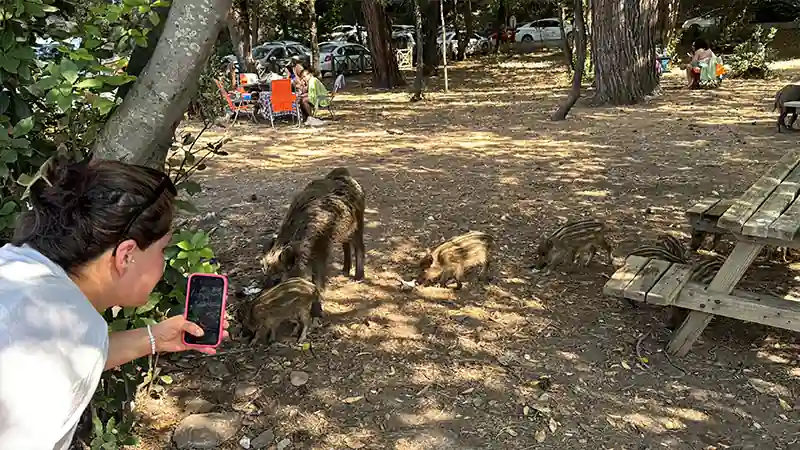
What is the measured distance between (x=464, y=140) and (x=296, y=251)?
6805 millimetres

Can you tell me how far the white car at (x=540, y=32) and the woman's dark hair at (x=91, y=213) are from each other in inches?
1416

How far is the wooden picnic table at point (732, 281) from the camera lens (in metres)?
3.79

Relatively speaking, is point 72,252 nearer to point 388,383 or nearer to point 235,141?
point 388,383

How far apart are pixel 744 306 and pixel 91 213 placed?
3.60 metres

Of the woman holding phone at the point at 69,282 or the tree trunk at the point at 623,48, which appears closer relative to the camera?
the woman holding phone at the point at 69,282

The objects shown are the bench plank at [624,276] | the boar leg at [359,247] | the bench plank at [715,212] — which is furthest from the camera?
the boar leg at [359,247]

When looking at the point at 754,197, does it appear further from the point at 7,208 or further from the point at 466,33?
the point at 466,33

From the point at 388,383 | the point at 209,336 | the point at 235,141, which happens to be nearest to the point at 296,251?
the point at 388,383

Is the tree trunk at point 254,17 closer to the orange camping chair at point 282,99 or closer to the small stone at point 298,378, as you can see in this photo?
the orange camping chair at point 282,99

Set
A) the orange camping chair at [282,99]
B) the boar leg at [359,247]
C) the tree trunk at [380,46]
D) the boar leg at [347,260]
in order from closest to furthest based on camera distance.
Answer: the boar leg at [359,247]
the boar leg at [347,260]
the orange camping chair at [282,99]
the tree trunk at [380,46]

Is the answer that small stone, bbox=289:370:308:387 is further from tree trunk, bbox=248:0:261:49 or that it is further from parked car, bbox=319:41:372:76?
tree trunk, bbox=248:0:261:49

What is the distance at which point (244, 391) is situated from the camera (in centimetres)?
391

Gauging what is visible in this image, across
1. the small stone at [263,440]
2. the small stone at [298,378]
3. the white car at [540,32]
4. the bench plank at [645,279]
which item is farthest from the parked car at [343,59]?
the small stone at [263,440]

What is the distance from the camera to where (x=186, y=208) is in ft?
9.54
